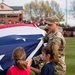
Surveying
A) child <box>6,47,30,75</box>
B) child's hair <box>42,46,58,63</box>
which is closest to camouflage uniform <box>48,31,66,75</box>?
child's hair <box>42,46,58,63</box>

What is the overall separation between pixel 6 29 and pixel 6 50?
41.5 inches

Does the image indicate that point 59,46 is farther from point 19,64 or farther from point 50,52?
point 19,64

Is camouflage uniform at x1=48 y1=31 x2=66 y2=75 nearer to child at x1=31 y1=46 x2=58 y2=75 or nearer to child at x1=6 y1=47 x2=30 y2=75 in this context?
child at x1=31 y1=46 x2=58 y2=75

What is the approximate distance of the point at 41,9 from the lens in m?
101

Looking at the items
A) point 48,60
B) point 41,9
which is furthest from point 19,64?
point 41,9

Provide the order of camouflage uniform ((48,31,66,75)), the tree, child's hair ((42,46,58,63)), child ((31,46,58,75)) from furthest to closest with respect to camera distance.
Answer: the tree, camouflage uniform ((48,31,66,75)), child's hair ((42,46,58,63)), child ((31,46,58,75))

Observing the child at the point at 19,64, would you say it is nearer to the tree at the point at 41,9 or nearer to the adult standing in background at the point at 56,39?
the adult standing in background at the point at 56,39

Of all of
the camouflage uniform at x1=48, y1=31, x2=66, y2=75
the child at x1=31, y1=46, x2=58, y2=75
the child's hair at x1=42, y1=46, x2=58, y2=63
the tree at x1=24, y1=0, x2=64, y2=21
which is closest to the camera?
the child at x1=31, y1=46, x2=58, y2=75

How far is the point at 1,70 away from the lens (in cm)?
704

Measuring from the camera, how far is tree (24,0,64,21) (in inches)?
3895

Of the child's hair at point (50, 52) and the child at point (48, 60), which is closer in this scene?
the child at point (48, 60)

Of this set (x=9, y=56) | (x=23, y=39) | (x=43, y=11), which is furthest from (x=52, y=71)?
(x=43, y=11)

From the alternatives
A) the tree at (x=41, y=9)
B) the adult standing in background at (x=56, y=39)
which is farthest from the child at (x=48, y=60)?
the tree at (x=41, y=9)

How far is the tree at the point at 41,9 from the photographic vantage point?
325ft
